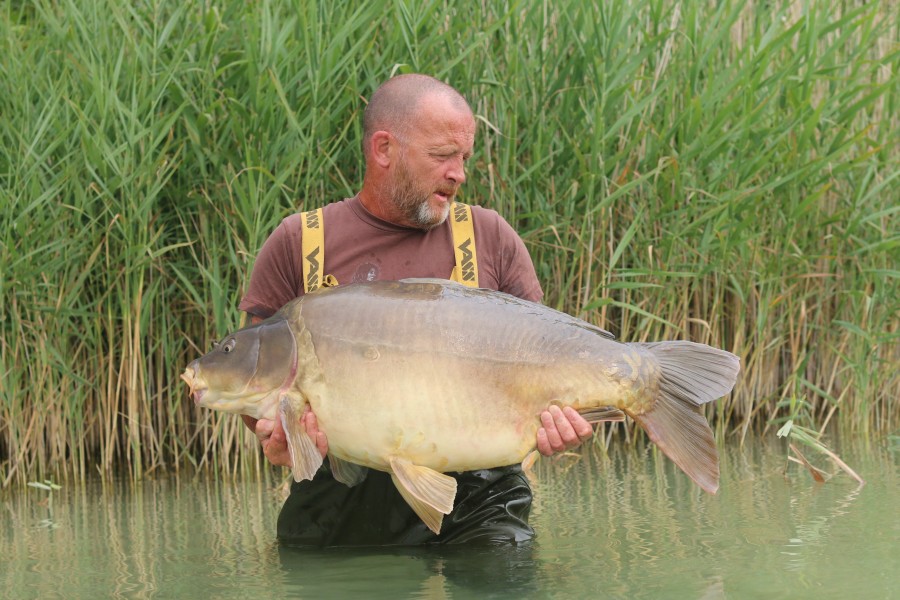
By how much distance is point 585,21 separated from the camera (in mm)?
5934

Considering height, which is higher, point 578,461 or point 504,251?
point 504,251

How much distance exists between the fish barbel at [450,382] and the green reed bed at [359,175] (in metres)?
2.28

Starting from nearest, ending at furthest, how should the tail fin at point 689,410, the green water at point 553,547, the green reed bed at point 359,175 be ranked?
the tail fin at point 689,410, the green water at point 553,547, the green reed bed at point 359,175

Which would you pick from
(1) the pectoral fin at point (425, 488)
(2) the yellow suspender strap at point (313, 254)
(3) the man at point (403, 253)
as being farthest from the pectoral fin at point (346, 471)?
(2) the yellow suspender strap at point (313, 254)

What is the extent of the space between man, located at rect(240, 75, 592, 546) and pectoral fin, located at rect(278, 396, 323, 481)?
0.60m

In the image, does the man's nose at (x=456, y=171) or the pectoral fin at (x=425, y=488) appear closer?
the pectoral fin at (x=425, y=488)

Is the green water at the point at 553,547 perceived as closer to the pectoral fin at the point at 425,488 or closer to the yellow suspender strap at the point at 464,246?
the pectoral fin at the point at 425,488

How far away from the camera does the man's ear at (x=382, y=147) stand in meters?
3.91

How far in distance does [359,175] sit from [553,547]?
2.57 metres

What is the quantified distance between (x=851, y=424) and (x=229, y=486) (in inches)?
123

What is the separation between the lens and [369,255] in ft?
13.0

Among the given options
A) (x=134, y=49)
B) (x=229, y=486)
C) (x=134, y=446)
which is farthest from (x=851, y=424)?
(x=134, y=49)

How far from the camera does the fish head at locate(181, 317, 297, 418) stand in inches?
134

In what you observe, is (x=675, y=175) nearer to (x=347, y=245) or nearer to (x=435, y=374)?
(x=347, y=245)
